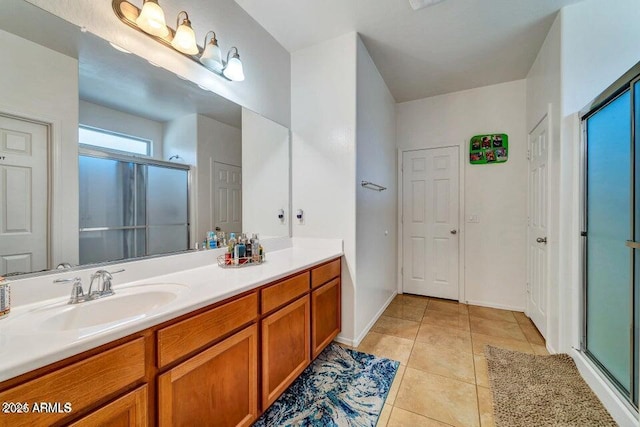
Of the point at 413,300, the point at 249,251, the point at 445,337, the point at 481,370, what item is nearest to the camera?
the point at 249,251

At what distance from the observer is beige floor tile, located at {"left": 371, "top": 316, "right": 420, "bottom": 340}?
243cm

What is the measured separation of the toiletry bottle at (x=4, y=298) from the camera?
2.88 feet

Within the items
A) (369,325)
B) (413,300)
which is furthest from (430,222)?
(369,325)

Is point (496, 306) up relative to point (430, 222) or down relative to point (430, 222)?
down

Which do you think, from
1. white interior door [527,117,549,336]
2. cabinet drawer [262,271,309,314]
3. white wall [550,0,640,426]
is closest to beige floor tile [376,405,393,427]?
cabinet drawer [262,271,309,314]

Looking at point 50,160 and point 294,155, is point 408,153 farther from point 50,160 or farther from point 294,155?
point 50,160

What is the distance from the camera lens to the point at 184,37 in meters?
1.44

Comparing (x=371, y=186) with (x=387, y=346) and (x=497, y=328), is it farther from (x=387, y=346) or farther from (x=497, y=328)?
(x=497, y=328)

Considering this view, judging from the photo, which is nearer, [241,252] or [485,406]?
[485,406]

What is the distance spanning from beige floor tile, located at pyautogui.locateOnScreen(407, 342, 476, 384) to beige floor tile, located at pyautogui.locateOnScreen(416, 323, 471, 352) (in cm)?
6

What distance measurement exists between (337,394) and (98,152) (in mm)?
1889

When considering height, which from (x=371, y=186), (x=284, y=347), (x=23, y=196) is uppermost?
(x=371, y=186)

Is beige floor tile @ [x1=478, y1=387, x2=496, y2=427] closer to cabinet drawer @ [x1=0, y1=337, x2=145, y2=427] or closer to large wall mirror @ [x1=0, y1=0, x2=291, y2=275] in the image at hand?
cabinet drawer @ [x1=0, y1=337, x2=145, y2=427]

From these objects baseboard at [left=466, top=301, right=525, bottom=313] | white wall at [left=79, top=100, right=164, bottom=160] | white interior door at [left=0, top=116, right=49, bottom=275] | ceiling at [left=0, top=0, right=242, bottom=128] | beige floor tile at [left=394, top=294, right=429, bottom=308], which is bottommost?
beige floor tile at [left=394, top=294, right=429, bottom=308]
